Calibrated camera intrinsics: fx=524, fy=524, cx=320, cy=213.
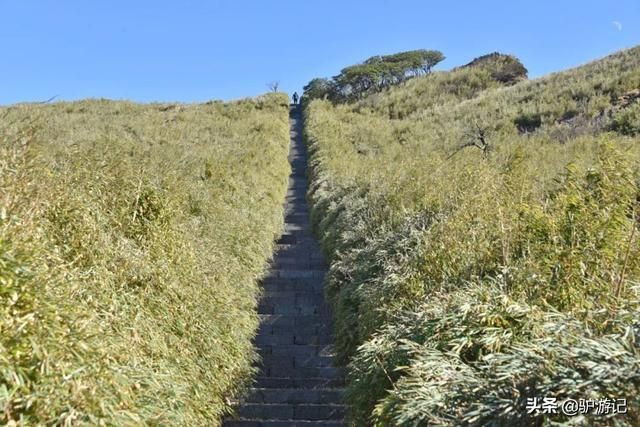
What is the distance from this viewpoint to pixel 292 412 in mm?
4852

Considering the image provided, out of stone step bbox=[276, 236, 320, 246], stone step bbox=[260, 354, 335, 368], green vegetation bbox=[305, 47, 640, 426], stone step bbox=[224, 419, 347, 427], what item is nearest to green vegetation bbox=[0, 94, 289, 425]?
stone step bbox=[224, 419, 347, 427]

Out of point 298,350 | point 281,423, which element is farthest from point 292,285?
point 281,423

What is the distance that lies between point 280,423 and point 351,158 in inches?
364

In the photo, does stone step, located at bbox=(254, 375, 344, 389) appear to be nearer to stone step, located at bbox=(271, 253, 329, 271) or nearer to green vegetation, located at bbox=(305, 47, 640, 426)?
green vegetation, located at bbox=(305, 47, 640, 426)

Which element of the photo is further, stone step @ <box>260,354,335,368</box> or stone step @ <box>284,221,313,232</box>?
stone step @ <box>284,221,313,232</box>

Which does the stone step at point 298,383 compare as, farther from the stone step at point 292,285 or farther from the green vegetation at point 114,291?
the stone step at point 292,285

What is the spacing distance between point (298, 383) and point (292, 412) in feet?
1.68

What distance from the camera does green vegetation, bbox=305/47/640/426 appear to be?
2.19 meters

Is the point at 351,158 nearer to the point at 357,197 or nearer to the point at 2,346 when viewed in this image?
the point at 357,197

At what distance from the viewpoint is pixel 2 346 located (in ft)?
6.35

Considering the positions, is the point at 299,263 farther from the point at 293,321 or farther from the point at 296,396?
the point at 296,396

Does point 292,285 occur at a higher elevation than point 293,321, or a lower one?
higher

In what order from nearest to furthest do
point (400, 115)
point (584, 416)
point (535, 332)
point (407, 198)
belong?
point (584, 416), point (535, 332), point (407, 198), point (400, 115)

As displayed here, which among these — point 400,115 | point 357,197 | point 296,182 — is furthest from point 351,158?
point 400,115
